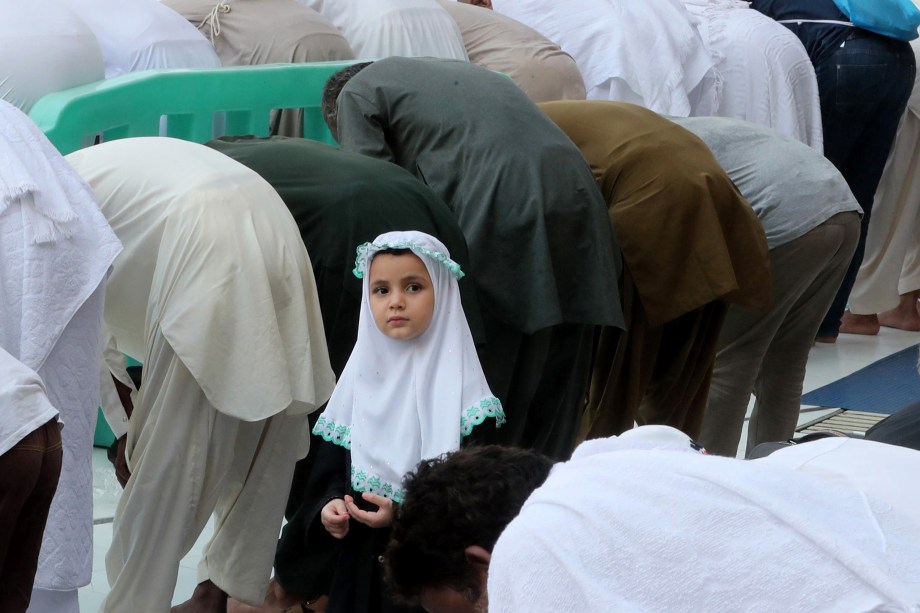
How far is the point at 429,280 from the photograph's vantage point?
2596 millimetres

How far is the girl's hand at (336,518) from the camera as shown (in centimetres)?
243

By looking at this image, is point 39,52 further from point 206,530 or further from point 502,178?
point 206,530

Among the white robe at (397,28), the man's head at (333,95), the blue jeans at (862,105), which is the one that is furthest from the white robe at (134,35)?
the blue jeans at (862,105)

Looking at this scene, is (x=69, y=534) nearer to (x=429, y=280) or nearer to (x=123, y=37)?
(x=429, y=280)

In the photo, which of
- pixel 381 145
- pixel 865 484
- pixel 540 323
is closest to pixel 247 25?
pixel 381 145

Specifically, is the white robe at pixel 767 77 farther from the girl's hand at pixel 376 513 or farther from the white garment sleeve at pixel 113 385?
the girl's hand at pixel 376 513

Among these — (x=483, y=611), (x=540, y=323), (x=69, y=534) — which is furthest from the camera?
(x=540, y=323)

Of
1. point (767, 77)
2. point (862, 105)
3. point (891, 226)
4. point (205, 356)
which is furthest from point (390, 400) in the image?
point (891, 226)

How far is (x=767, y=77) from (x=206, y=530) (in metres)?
3.31

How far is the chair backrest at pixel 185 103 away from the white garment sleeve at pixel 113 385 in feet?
1.95

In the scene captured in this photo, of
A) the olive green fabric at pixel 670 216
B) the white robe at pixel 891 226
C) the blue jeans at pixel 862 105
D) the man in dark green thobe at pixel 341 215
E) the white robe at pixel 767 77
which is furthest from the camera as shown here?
the white robe at pixel 891 226

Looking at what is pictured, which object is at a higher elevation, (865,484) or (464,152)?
(865,484)

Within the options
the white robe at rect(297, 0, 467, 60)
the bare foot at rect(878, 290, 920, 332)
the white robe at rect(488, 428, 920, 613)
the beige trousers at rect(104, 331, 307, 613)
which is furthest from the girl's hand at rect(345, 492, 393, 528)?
the bare foot at rect(878, 290, 920, 332)

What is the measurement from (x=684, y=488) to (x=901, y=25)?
5.22m
